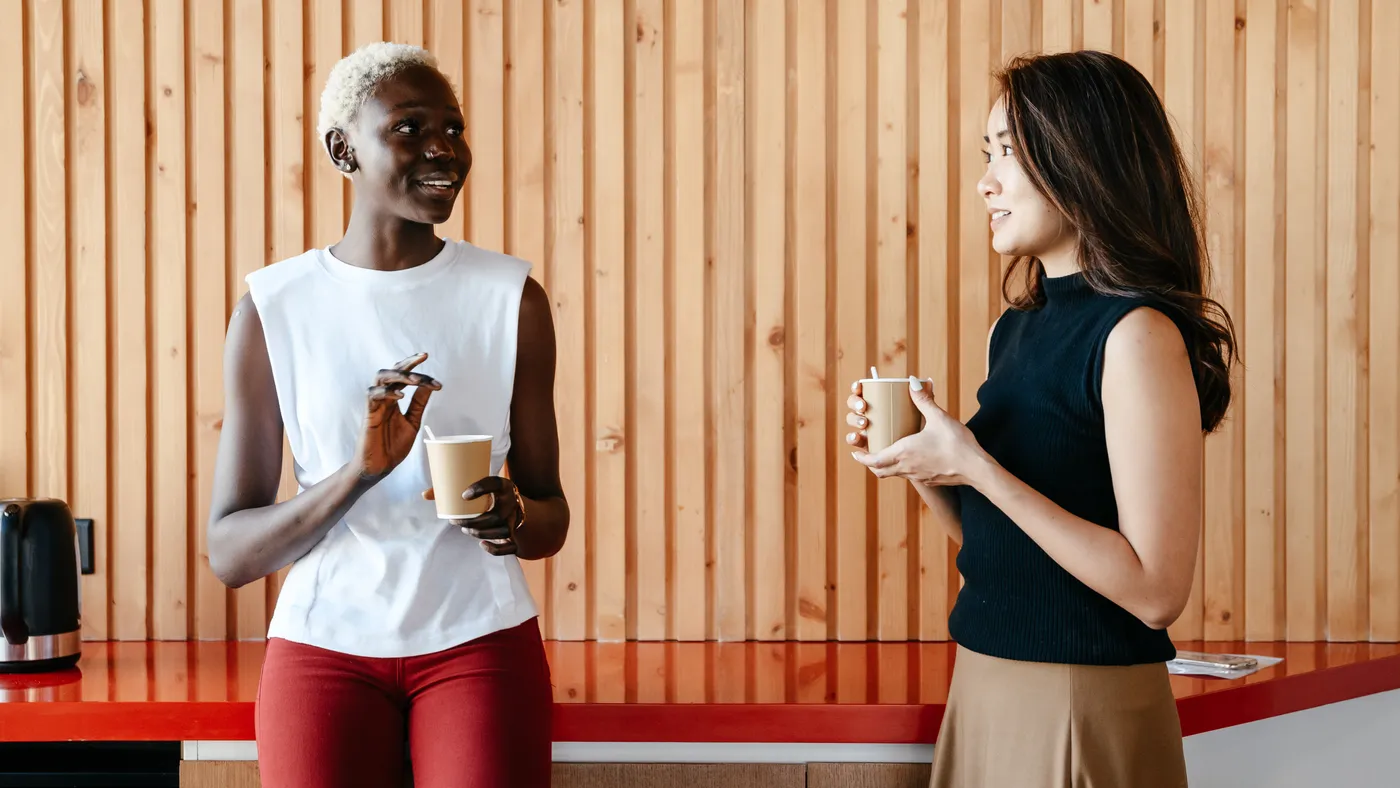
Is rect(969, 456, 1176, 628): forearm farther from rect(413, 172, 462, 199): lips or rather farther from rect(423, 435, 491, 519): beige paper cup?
rect(413, 172, 462, 199): lips

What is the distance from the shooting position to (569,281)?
244 centimetres

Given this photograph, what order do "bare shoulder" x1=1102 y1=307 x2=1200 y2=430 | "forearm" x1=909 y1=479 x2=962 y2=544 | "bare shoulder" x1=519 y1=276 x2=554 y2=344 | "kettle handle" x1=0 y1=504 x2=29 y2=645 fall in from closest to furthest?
"bare shoulder" x1=1102 y1=307 x2=1200 y2=430, "bare shoulder" x1=519 y1=276 x2=554 y2=344, "forearm" x1=909 y1=479 x2=962 y2=544, "kettle handle" x1=0 y1=504 x2=29 y2=645

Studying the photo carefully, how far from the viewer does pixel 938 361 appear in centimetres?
246

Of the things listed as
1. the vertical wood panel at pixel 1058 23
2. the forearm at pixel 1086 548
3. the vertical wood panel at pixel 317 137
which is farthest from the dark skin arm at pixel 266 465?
the vertical wood panel at pixel 1058 23

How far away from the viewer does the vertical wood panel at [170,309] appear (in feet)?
8.00

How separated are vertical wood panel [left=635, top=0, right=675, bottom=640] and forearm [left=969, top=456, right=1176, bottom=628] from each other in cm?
119

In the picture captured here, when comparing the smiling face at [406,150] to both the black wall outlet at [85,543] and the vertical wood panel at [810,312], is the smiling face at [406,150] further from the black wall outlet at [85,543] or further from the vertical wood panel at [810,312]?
the black wall outlet at [85,543]

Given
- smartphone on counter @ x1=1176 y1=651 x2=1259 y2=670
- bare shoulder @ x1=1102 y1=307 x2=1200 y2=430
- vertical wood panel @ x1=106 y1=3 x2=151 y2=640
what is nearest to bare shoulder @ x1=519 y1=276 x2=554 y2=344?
bare shoulder @ x1=1102 y1=307 x2=1200 y2=430

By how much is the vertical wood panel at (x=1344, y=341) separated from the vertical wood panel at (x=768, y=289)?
1.25m

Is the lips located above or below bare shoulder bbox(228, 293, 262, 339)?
above

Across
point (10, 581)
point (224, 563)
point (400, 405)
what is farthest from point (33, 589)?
point (400, 405)

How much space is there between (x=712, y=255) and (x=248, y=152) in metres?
1.07

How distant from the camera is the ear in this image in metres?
1.48

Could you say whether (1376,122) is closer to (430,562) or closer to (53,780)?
(430,562)
